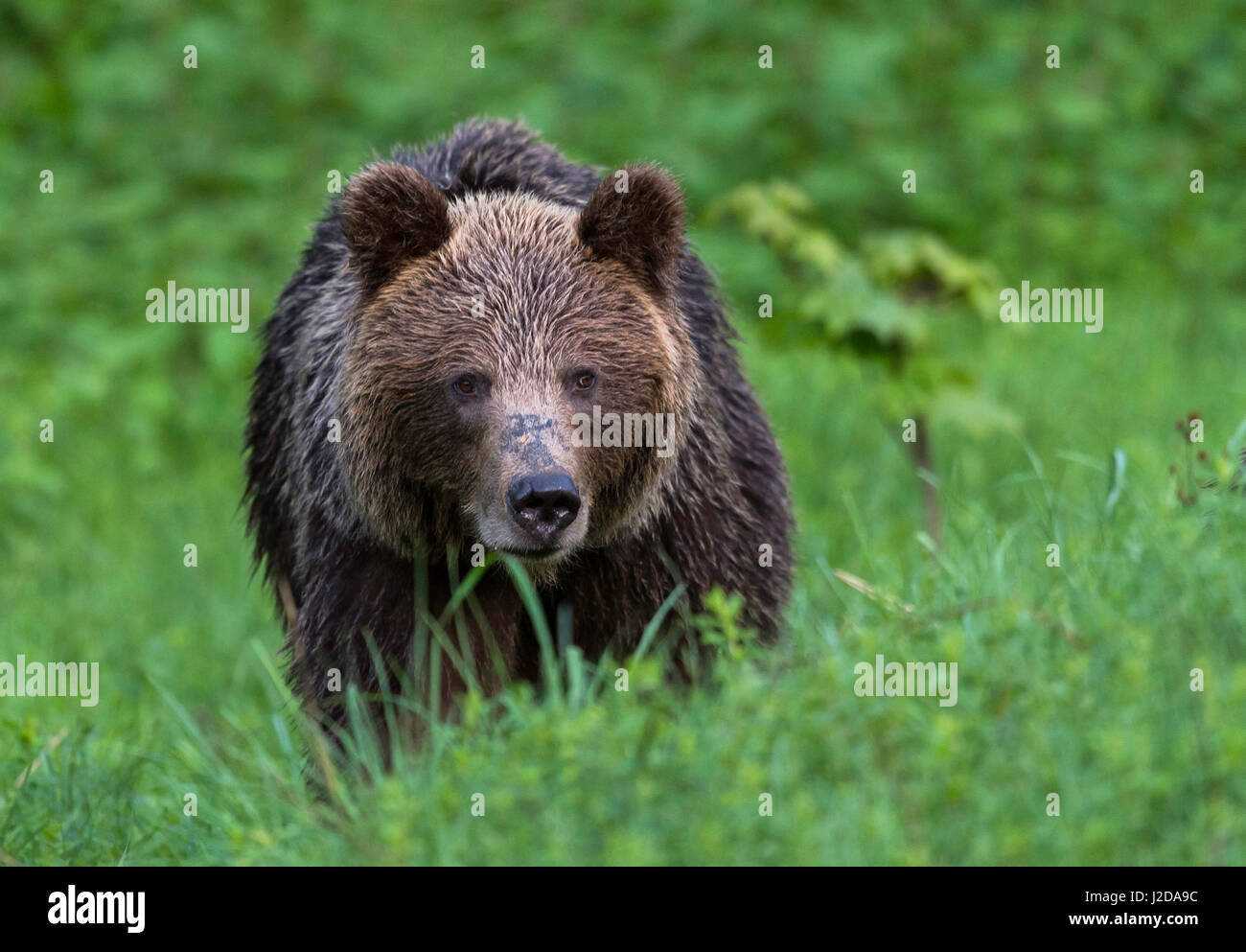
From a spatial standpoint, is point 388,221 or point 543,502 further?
point 388,221

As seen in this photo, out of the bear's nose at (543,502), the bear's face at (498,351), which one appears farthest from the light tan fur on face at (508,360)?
the bear's nose at (543,502)

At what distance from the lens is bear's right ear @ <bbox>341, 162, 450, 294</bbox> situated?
207 inches

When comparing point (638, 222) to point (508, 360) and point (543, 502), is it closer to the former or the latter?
point (508, 360)

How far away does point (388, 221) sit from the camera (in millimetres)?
5312

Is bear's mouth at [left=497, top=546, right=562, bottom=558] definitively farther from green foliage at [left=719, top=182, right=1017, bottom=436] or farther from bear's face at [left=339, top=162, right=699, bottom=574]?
green foliage at [left=719, top=182, right=1017, bottom=436]

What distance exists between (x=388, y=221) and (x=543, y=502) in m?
1.12

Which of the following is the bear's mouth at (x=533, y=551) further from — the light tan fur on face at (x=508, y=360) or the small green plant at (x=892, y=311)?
the small green plant at (x=892, y=311)

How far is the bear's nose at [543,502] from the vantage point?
4.77 m

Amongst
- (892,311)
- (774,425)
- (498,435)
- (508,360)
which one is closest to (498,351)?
(508,360)

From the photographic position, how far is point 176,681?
25.8 ft
